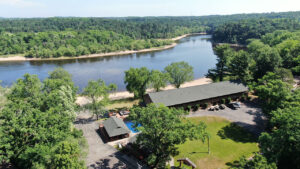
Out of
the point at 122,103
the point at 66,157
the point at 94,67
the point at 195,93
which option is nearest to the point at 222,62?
the point at 195,93

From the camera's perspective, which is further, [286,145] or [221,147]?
[221,147]

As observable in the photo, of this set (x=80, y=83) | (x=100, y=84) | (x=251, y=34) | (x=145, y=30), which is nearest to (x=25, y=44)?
(x=80, y=83)

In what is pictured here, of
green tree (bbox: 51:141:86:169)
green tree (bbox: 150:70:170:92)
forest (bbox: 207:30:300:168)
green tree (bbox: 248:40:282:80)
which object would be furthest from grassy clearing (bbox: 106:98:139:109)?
green tree (bbox: 248:40:282:80)

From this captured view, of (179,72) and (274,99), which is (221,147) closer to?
(274,99)

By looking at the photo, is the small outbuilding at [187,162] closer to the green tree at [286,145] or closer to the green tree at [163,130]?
the green tree at [163,130]

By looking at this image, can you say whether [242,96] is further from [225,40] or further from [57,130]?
[225,40]

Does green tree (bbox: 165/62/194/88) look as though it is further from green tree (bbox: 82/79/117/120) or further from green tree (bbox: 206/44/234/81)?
green tree (bbox: 82/79/117/120)

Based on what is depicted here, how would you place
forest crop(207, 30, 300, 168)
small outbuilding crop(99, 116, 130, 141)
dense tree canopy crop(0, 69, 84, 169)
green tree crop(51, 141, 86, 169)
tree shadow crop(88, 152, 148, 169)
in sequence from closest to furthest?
1. green tree crop(51, 141, 86, 169)
2. dense tree canopy crop(0, 69, 84, 169)
3. forest crop(207, 30, 300, 168)
4. tree shadow crop(88, 152, 148, 169)
5. small outbuilding crop(99, 116, 130, 141)
